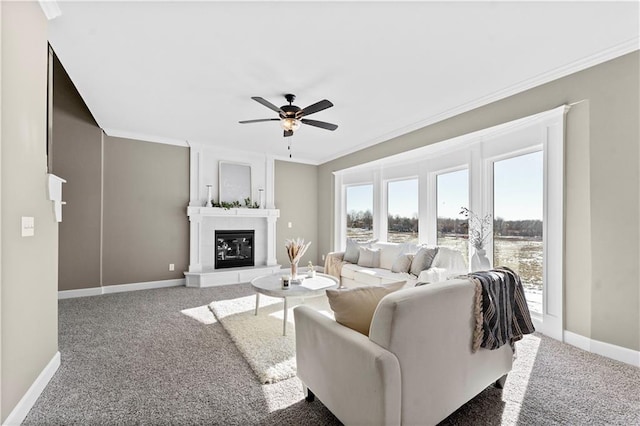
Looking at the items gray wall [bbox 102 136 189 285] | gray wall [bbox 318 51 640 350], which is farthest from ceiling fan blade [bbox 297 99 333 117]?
gray wall [bbox 102 136 189 285]

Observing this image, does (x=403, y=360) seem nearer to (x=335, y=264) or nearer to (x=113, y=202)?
(x=335, y=264)

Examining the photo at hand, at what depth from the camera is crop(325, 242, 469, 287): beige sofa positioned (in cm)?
365

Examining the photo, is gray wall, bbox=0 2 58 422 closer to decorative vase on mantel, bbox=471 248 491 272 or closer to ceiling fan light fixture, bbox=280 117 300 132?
ceiling fan light fixture, bbox=280 117 300 132

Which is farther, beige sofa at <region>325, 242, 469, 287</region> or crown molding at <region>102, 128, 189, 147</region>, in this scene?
crown molding at <region>102, 128, 189, 147</region>

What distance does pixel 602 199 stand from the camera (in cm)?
266

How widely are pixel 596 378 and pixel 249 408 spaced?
2553mm

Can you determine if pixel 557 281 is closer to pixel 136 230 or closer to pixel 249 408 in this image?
pixel 249 408

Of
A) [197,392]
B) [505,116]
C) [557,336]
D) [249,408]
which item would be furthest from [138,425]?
[505,116]

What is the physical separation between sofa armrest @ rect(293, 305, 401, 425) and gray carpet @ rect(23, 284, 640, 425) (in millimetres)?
258

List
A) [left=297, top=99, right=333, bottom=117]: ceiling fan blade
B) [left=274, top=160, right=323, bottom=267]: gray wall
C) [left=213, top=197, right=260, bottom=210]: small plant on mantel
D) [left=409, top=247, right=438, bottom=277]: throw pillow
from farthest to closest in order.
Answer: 1. [left=274, top=160, right=323, bottom=267]: gray wall
2. [left=213, top=197, right=260, bottom=210]: small plant on mantel
3. [left=409, top=247, right=438, bottom=277]: throw pillow
4. [left=297, top=99, right=333, bottom=117]: ceiling fan blade

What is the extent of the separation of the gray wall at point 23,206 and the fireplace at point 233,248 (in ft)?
11.5

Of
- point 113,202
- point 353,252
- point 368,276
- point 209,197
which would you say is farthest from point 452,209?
point 113,202

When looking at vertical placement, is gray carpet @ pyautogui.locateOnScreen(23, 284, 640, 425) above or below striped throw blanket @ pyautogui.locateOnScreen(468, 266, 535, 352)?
below

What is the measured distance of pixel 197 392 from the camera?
2070mm
